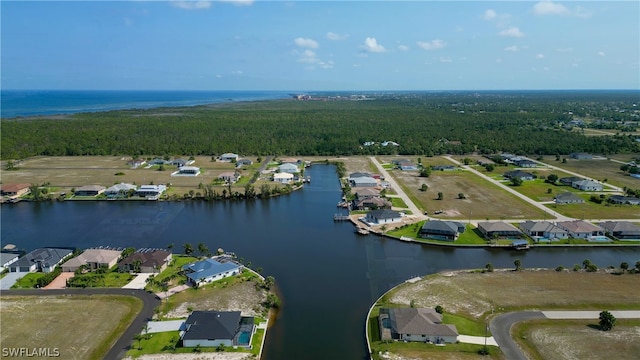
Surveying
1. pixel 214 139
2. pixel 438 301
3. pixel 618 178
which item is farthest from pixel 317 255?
pixel 214 139

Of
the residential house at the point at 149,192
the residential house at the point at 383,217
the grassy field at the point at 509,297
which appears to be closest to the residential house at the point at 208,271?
the grassy field at the point at 509,297

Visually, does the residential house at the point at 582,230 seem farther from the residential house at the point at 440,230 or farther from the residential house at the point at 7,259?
the residential house at the point at 7,259

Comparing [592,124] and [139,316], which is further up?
[592,124]

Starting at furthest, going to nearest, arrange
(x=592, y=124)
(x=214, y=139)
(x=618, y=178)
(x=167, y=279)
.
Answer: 1. (x=592, y=124)
2. (x=214, y=139)
3. (x=618, y=178)
4. (x=167, y=279)

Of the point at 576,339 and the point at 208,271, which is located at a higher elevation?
the point at 208,271

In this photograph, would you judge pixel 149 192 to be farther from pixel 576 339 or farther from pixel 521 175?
pixel 521 175

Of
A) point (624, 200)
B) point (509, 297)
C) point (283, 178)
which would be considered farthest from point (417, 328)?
point (283, 178)

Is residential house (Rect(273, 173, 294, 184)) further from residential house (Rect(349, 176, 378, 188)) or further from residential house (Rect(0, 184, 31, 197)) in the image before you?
residential house (Rect(0, 184, 31, 197))

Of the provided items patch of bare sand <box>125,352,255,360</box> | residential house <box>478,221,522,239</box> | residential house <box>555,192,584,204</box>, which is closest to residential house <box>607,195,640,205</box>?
residential house <box>555,192,584,204</box>

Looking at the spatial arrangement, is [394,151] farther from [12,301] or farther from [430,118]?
[12,301]
